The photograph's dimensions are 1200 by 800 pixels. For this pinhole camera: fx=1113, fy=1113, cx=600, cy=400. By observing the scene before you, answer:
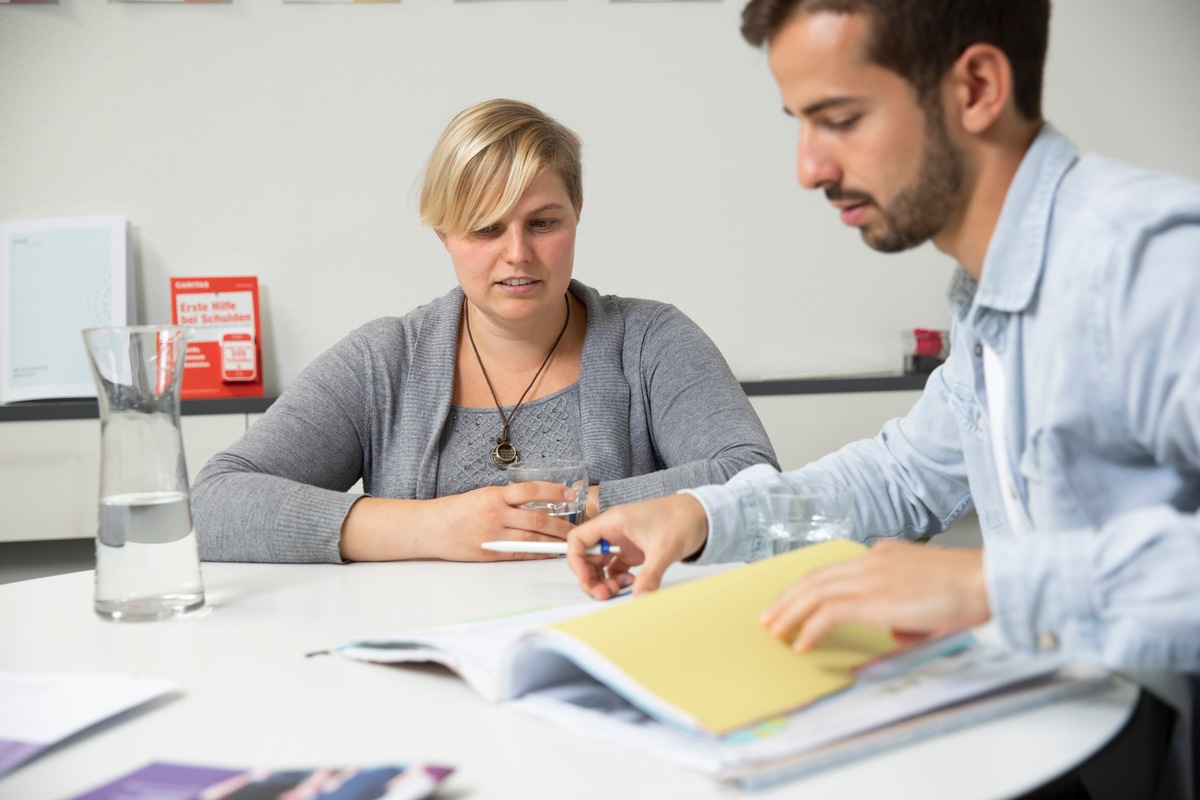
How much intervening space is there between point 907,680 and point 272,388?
2.23 metres

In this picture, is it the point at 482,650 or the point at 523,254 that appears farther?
the point at 523,254

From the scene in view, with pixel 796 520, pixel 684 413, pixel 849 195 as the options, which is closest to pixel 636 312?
pixel 684 413

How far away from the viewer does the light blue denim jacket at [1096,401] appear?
29.5 inches

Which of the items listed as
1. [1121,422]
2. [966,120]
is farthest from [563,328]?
[1121,422]

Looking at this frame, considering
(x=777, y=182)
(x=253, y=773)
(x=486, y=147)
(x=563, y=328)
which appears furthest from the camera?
(x=777, y=182)

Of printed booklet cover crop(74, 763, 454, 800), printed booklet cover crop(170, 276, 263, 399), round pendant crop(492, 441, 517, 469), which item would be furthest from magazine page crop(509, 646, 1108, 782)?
printed booklet cover crop(170, 276, 263, 399)

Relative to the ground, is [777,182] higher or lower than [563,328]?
higher

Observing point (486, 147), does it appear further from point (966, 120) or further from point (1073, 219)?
point (1073, 219)

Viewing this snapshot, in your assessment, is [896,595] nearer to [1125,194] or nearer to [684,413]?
[1125,194]

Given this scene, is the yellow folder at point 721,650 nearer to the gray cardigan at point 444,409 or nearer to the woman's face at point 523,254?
the gray cardigan at point 444,409

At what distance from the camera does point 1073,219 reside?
93cm

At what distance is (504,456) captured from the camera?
1.79 metres

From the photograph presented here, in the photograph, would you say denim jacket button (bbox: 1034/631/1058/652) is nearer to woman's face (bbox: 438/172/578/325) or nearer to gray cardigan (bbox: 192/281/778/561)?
gray cardigan (bbox: 192/281/778/561)

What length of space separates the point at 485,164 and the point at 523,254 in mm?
150
